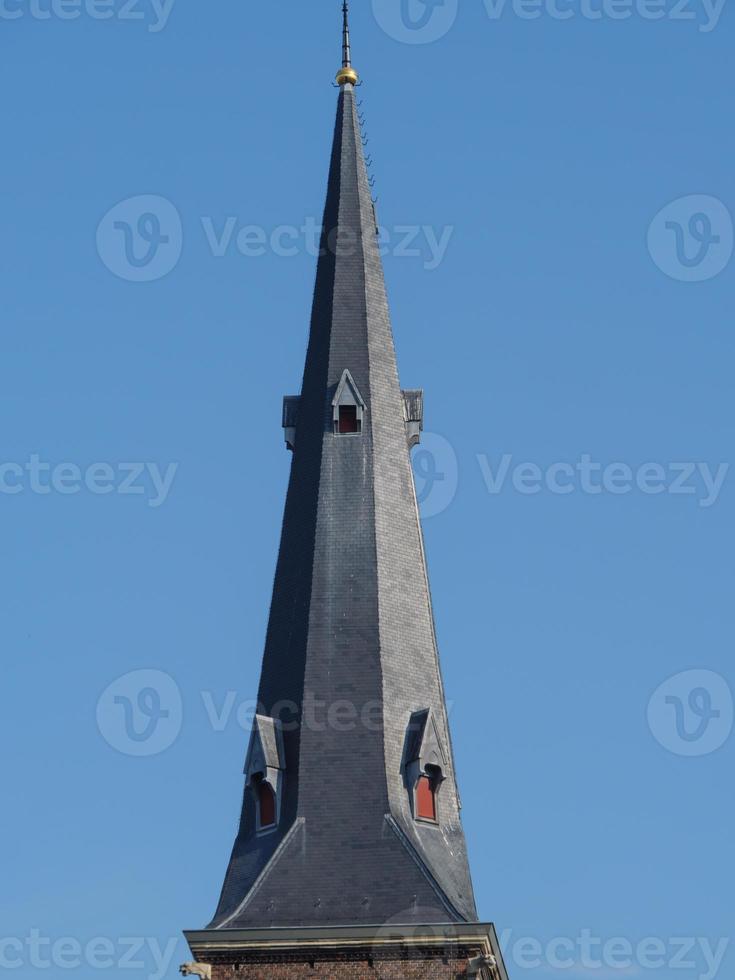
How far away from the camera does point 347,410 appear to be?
2410 inches

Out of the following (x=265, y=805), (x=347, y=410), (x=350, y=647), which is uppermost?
(x=347, y=410)

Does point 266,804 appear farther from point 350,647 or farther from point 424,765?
point 350,647

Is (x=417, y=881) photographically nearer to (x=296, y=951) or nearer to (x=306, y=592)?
(x=296, y=951)

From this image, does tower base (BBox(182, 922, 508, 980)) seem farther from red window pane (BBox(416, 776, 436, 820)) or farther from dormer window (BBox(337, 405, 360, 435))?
dormer window (BBox(337, 405, 360, 435))

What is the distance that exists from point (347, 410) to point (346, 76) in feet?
29.3

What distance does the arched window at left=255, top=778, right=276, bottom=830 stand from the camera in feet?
187

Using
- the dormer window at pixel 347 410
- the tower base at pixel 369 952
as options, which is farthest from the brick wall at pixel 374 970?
the dormer window at pixel 347 410

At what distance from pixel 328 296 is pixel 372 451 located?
173 inches

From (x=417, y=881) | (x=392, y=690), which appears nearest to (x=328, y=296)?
(x=392, y=690)

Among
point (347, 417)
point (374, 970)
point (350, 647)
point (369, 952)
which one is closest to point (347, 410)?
point (347, 417)

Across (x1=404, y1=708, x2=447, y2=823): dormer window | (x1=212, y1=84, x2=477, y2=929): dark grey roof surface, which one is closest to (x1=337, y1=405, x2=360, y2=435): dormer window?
(x1=212, y1=84, x2=477, y2=929): dark grey roof surface

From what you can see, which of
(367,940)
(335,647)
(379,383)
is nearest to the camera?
(367,940)

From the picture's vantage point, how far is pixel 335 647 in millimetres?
58031

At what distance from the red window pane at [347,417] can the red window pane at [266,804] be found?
8.76 metres
